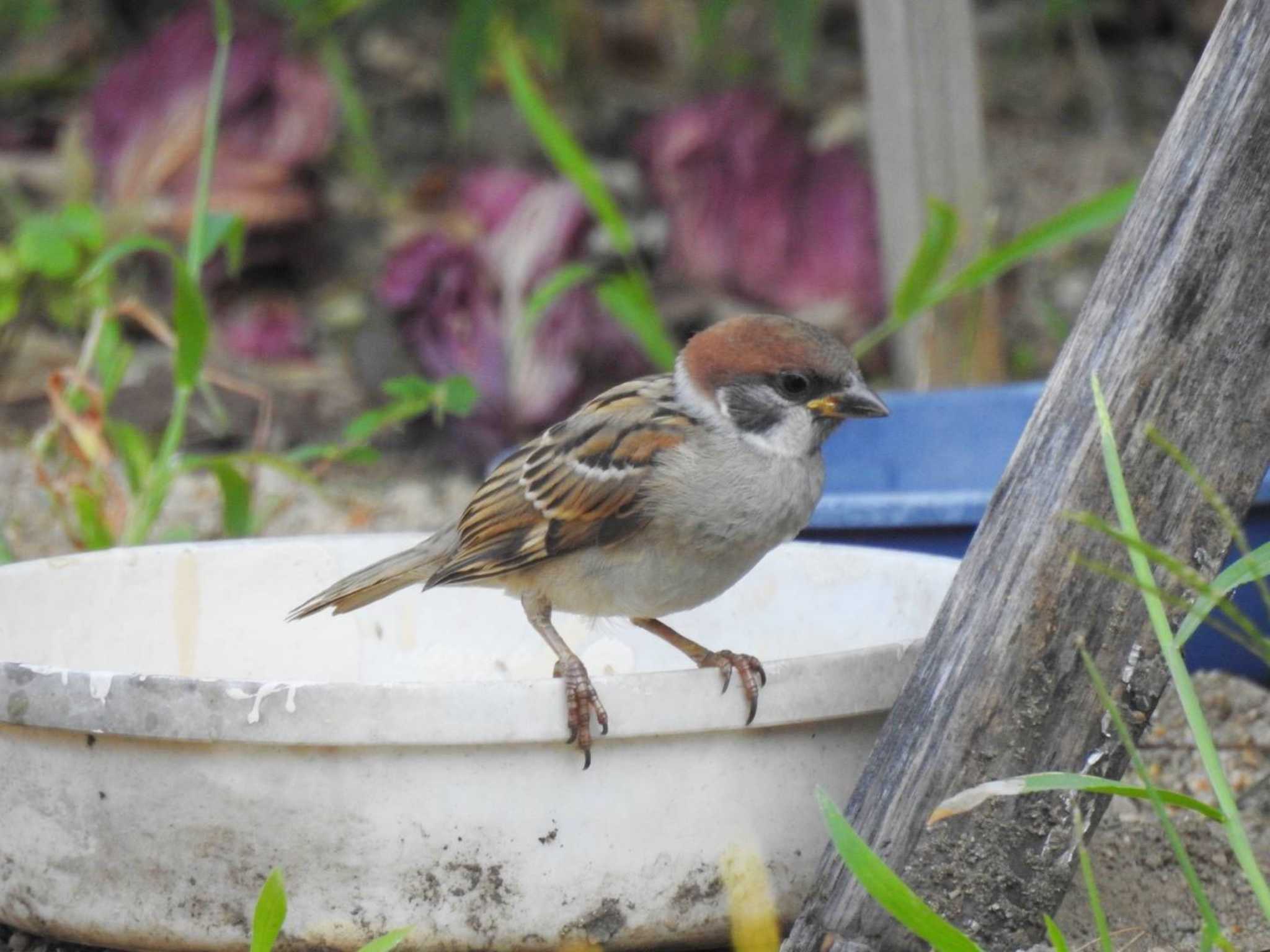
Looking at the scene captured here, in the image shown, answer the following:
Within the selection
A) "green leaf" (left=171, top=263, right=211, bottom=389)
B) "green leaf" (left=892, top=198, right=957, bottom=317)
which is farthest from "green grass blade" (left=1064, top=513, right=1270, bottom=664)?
"green leaf" (left=892, top=198, right=957, bottom=317)

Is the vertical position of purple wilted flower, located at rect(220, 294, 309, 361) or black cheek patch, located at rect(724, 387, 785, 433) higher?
black cheek patch, located at rect(724, 387, 785, 433)

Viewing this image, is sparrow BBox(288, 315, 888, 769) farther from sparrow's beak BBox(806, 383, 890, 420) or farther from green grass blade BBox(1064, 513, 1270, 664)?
green grass blade BBox(1064, 513, 1270, 664)

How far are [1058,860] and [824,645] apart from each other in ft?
3.20

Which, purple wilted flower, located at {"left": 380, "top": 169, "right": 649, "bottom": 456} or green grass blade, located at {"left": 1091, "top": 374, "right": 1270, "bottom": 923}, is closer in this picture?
green grass blade, located at {"left": 1091, "top": 374, "right": 1270, "bottom": 923}

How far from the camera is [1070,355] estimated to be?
8.09 ft

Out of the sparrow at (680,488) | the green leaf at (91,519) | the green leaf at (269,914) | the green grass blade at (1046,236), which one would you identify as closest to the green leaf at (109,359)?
the green leaf at (91,519)

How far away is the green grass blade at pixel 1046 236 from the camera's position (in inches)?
154

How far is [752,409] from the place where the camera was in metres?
3.03

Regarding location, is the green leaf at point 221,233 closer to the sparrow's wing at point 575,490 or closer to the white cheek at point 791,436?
the sparrow's wing at point 575,490

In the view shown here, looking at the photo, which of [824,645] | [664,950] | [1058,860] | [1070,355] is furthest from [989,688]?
[824,645]

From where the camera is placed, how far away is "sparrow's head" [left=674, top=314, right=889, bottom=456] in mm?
2959

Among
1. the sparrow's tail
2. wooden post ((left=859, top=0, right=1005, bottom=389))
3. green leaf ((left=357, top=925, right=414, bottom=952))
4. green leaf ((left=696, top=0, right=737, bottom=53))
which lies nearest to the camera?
green leaf ((left=357, top=925, right=414, bottom=952))

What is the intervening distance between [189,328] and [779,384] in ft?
4.16

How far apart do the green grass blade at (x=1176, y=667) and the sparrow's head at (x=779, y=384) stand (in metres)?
0.63
